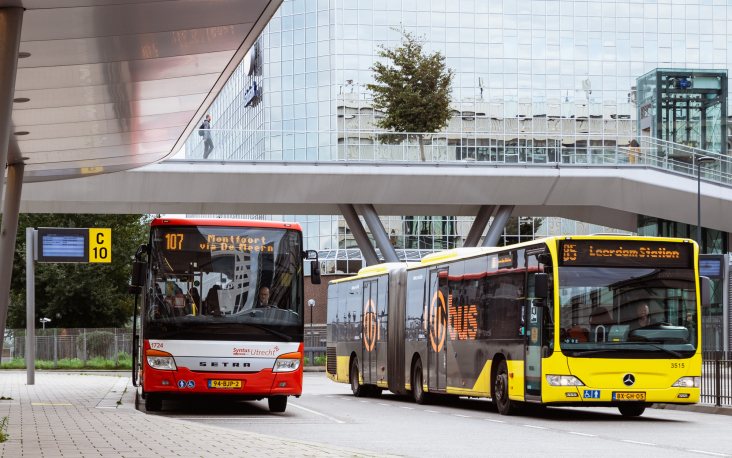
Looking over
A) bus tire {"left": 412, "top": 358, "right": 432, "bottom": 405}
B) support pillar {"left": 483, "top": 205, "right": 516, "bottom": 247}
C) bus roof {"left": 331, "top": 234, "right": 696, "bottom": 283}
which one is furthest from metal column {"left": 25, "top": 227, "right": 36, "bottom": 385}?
support pillar {"left": 483, "top": 205, "right": 516, "bottom": 247}

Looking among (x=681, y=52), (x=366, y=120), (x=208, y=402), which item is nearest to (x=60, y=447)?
(x=208, y=402)

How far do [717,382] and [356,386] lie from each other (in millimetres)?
9055

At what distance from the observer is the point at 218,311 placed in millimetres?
16953

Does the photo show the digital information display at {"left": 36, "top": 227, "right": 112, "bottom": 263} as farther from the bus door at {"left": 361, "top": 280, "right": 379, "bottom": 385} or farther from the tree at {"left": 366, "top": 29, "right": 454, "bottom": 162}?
the tree at {"left": 366, "top": 29, "right": 454, "bottom": 162}

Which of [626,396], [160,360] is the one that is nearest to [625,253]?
[626,396]

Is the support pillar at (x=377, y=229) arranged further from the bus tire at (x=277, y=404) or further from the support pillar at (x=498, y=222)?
the bus tire at (x=277, y=404)

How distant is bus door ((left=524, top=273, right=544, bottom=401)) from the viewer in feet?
54.3

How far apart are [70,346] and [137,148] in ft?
110

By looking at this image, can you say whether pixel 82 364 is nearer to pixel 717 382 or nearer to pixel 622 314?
pixel 717 382

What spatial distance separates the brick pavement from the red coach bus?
1205 millimetres

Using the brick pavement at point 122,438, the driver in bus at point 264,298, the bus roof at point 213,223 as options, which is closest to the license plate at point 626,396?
the driver in bus at point 264,298

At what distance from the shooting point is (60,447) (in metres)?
10.9

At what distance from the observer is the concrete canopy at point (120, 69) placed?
10594 millimetres

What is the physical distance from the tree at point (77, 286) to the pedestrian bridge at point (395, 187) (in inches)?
875
